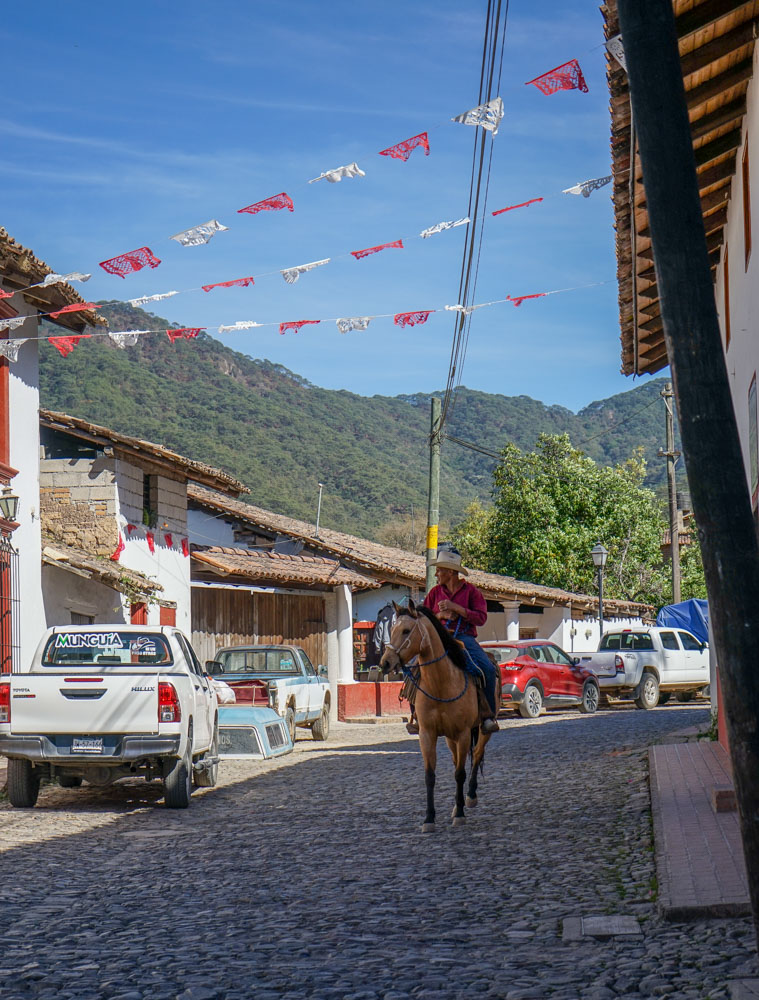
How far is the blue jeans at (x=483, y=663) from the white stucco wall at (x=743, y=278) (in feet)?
9.30

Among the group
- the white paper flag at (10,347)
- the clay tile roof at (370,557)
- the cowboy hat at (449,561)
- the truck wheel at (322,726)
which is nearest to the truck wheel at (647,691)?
the clay tile roof at (370,557)

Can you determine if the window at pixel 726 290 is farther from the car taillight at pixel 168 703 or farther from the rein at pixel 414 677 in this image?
the car taillight at pixel 168 703

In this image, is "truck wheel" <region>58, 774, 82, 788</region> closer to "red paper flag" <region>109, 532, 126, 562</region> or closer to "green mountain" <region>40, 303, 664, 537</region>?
"red paper flag" <region>109, 532, 126, 562</region>

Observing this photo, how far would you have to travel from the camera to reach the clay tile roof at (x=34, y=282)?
16344 millimetres

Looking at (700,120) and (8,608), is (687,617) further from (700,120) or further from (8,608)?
(700,120)

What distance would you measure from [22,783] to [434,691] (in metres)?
4.73

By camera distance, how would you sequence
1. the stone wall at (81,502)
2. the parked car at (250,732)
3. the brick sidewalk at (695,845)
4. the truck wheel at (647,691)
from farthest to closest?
the truck wheel at (647,691) → the stone wall at (81,502) → the parked car at (250,732) → the brick sidewalk at (695,845)

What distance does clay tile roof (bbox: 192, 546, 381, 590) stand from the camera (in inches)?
989

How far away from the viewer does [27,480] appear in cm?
1828

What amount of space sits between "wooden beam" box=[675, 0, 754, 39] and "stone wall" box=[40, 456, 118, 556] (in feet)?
48.2

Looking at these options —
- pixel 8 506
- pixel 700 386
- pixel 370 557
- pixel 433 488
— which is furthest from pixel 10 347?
pixel 370 557

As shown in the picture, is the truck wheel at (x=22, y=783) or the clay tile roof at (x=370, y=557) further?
the clay tile roof at (x=370, y=557)

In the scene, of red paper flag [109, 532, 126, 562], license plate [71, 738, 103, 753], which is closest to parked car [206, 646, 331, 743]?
red paper flag [109, 532, 126, 562]

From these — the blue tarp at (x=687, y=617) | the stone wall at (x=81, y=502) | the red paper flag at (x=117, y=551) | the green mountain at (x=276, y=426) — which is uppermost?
the green mountain at (x=276, y=426)
